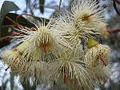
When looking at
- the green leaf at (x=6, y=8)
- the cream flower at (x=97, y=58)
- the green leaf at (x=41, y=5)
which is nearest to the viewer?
the cream flower at (x=97, y=58)

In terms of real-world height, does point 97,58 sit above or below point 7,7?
below

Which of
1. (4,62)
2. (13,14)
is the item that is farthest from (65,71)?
(13,14)

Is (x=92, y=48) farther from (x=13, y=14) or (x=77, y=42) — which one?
(x=13, y=14)

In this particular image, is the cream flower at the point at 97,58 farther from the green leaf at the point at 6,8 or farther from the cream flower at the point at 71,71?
the green leaf at the point at 6,8

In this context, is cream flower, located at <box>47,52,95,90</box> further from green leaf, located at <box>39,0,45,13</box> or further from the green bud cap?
green leaf, located at <box>39,0,45,13</box>

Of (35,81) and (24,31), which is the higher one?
(24,31)

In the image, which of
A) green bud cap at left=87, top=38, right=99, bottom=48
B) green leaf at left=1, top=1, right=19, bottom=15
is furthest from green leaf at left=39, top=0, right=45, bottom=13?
green bud cap at left=87, top=38, right=99, bottom=48

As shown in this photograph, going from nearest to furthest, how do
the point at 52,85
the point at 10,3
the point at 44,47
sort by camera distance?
the point at 44,47 < the point at 52,85 < the point at 10,3

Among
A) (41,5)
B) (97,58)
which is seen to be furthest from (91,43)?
(41,5)

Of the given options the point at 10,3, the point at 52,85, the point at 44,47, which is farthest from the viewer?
the point at 10,3

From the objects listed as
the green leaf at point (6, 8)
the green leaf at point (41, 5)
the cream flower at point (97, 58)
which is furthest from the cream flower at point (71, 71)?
the green leaf at point (41, 5)

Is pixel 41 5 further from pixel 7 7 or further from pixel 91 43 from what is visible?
pixel 91 43
